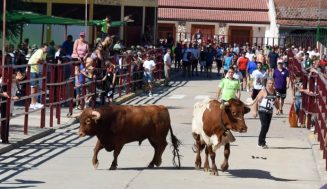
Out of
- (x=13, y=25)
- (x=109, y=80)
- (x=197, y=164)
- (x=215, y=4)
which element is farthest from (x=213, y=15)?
(x=197, y=164)

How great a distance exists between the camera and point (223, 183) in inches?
603

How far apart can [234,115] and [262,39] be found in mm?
59106

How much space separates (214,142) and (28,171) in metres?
2.96

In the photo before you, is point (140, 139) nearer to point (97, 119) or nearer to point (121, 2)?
point (97, 119)

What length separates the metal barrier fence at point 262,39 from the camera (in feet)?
224

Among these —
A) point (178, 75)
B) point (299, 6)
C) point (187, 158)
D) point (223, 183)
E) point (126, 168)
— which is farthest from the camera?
point (299, 6)

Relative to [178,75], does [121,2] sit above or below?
above

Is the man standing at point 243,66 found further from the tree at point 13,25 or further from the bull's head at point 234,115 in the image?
the bull's head at point 234,115

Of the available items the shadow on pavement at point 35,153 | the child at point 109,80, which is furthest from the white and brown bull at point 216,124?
the child at point 109,80

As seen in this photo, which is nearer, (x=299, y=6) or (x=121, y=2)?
(x=121, y=2)

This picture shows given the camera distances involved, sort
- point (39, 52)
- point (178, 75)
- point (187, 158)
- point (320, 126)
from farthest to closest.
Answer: point (178, 75), point (39, 52), point (320, 126), point (187, 158)

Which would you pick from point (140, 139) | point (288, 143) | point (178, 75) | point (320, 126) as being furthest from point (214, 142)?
point (178, 75)

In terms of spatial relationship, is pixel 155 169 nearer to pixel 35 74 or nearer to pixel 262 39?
pixel 35 74

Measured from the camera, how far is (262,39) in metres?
74.3
